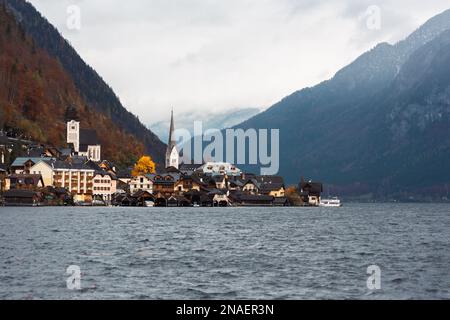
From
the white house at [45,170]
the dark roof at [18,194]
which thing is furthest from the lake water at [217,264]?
the white house at [45,170]

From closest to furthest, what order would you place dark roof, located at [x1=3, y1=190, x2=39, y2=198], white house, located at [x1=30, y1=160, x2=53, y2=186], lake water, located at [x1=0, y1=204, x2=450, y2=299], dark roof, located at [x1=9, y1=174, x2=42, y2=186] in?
lake water, located at [x1=0, y1=204, x2=450, y2=299] < dark roof, located at [x1=3, y1=190, x2=39, y2=198] < dark roof, located at [x1=9, y1=174, x2=42, y2=186] < white house, located at [x1=30, y1=160, x2=53, y2=186]

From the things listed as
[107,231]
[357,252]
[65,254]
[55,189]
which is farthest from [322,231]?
[55,189]

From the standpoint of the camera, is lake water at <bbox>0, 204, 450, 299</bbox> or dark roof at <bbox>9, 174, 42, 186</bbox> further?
A: dark roof at <bbox>9, 174, 42, 186</bbox>

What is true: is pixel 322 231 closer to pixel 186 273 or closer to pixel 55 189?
pixel 186 273

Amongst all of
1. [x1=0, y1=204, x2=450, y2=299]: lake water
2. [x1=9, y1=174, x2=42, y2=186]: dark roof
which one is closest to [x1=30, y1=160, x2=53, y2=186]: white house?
[x1=9, y1=174, x2=42, y2=186]: dark roof

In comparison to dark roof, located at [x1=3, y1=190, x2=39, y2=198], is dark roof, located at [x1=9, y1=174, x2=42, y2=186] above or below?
above

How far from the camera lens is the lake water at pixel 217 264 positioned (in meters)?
45.9

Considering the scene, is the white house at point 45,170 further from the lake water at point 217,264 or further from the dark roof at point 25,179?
the lake water at point 217,264

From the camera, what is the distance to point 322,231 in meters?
102

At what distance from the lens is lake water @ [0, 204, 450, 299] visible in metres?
45.9

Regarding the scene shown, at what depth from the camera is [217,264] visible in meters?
58.4

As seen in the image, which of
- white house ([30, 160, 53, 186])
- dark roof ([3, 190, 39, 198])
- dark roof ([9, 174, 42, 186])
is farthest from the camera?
white house ([30, 160, 53, 186])

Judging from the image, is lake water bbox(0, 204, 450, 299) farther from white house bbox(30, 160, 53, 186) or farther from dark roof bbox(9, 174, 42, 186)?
white house bbox(30, 160, 53, 186)
